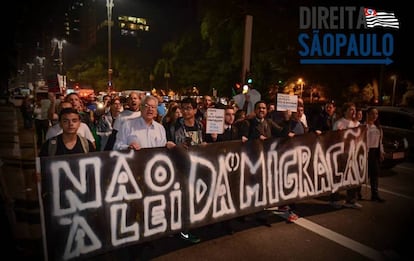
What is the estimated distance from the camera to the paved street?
4.16 metres

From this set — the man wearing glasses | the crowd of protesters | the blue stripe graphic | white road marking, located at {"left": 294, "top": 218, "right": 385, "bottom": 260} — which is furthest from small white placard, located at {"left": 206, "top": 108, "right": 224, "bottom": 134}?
the blue stripe graphic

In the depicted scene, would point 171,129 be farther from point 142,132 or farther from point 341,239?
point 341,239

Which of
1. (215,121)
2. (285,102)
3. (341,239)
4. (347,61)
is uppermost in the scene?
(347,61)

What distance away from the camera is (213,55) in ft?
61.2

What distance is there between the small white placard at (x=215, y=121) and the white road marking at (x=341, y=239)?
1.80 m

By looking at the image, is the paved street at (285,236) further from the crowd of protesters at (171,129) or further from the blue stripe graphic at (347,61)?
the blue stripe graphic at (347,61)

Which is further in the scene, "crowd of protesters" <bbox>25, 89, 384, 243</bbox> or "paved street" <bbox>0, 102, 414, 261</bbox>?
"paved street" <bbox>0, 102, 414, 261</bbox>

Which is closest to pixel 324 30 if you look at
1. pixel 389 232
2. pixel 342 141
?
pixel 342 141

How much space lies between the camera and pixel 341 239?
183 inches

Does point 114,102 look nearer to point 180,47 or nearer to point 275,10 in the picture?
point 275,10

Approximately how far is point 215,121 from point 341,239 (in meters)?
2.25

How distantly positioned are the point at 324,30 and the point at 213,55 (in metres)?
6.78
